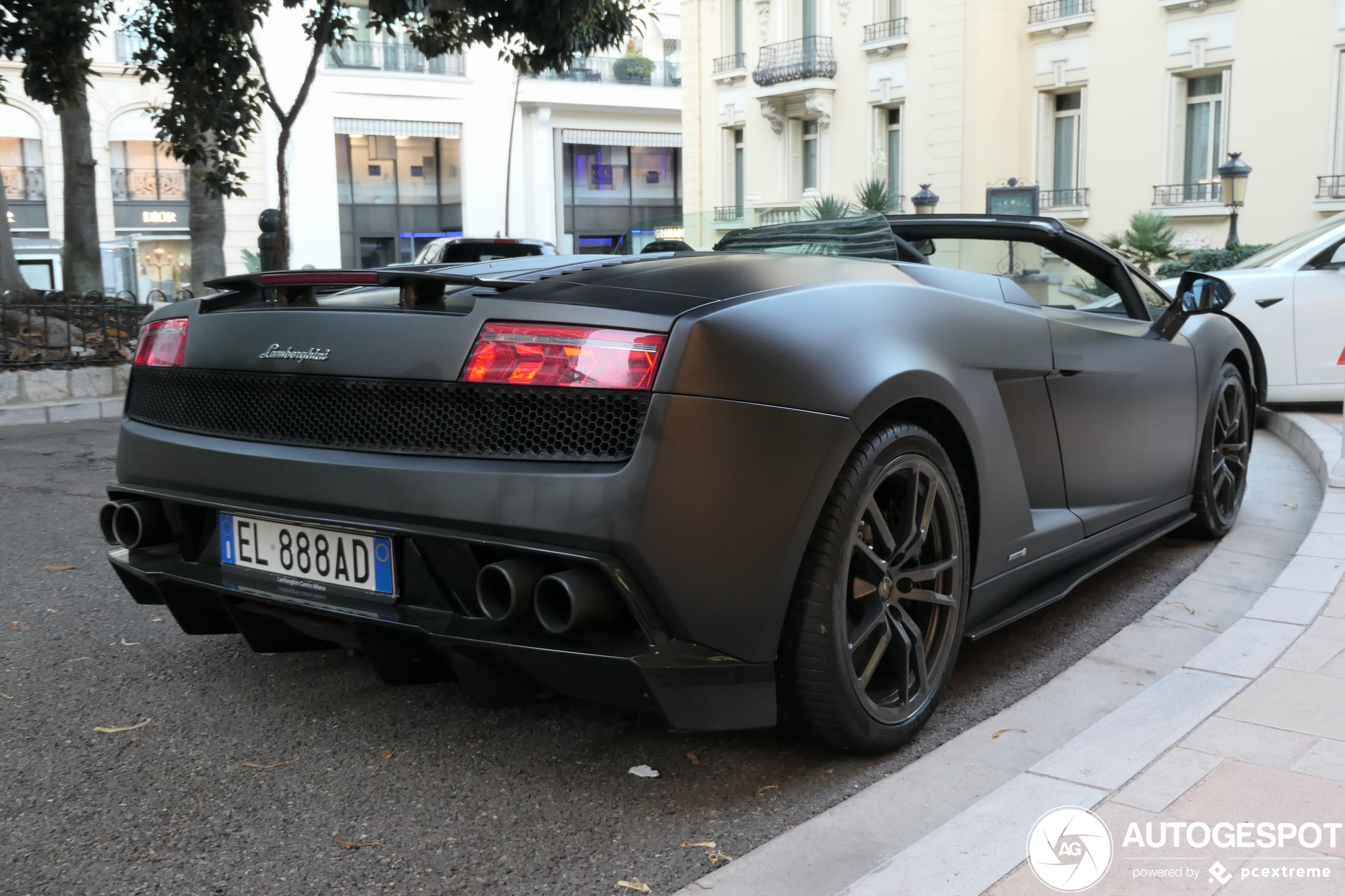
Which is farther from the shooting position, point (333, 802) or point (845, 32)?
point (845, 32)

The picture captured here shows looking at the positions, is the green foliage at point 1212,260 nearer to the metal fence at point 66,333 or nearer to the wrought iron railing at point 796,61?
the metal fence at point 66,333

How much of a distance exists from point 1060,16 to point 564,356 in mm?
25054

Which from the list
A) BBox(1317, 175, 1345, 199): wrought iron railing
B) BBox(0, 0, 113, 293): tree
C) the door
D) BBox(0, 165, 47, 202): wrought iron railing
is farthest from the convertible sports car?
BBox(0, 165, 47, 202): wrought iron railing

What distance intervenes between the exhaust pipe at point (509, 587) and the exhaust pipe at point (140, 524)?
1.03 metres

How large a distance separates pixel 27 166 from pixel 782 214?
67.6ft

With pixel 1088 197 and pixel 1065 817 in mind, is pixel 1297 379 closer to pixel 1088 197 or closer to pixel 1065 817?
pixel 1065 817

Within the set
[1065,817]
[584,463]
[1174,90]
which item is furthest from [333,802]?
[1174,90]

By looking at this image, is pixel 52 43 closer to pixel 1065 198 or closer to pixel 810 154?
pixel 1065 198

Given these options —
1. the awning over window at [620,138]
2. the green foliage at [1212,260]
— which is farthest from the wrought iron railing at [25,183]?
the green foliage at [1212,260]

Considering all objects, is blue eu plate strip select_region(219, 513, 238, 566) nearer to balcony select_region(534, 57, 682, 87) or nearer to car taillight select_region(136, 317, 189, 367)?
car taillight select_region(136, 317, 189, 367)

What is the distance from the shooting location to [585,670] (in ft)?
7.65

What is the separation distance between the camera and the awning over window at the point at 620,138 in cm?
4172

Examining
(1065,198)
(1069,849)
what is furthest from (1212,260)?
(1069,849)

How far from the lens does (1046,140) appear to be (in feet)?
84.1
